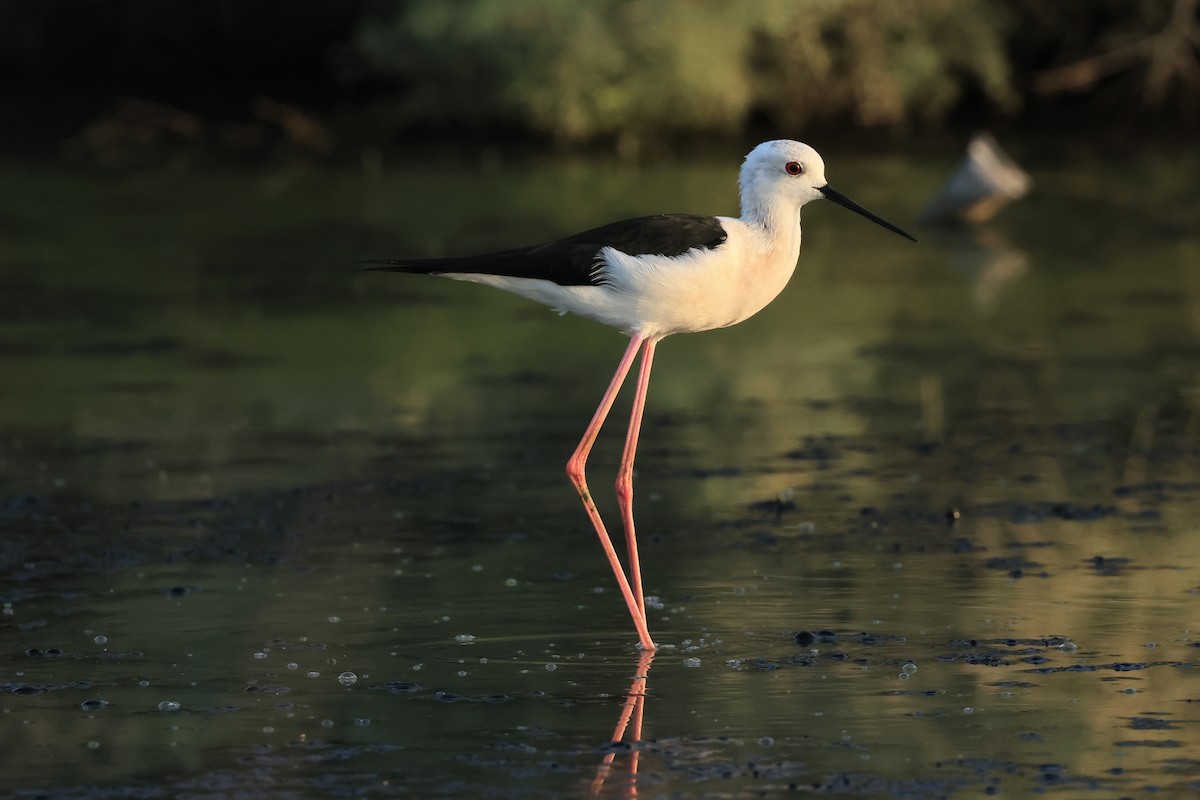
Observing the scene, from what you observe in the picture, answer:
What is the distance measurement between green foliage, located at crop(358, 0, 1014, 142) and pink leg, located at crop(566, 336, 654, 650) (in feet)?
55.8

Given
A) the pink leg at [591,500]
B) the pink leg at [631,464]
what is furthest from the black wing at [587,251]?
the pink leg at [631,464]

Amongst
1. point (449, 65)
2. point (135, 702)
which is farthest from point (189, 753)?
point (449, 65)

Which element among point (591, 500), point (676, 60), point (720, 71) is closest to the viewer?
point (591, 500)

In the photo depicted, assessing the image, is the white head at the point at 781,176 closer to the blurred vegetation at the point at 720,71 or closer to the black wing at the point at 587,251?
the black wing at the point at 587,251

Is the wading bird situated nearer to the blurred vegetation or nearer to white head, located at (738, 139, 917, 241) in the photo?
white head, located at (738, 139, 917, 241)

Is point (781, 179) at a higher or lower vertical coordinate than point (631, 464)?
higher

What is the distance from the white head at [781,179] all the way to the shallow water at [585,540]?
1.32 m

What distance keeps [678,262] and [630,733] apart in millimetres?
1782

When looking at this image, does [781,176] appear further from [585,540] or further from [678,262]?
[585,540]

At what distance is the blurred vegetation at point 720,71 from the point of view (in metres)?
24.5

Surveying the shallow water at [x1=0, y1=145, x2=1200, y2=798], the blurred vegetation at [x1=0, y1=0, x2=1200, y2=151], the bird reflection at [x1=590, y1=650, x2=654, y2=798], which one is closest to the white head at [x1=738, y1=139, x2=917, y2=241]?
the shallow water at [x1=0, y1=145, x2=1200, y2=798]

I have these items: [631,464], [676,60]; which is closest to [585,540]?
[631,464]

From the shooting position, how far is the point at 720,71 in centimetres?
2483

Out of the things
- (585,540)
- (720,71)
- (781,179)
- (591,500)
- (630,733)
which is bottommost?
(630,733)
